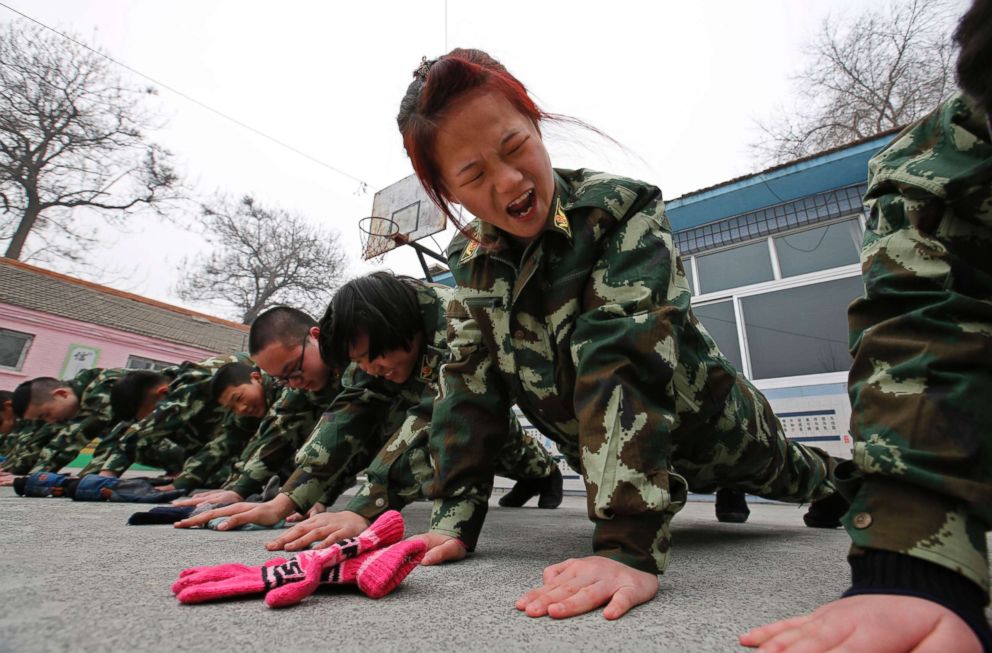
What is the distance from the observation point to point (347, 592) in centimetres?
72

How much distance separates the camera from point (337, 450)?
1787 mm

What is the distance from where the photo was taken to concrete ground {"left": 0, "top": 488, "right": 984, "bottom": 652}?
48cm

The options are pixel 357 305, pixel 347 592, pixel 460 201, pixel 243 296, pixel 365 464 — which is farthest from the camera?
pixel 243 296

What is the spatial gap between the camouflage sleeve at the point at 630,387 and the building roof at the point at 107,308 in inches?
491

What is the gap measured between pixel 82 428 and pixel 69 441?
0.14 m

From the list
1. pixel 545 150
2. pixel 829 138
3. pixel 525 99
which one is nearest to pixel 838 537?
pixel 545 150

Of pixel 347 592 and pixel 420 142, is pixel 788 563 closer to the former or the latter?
pixel 347 592

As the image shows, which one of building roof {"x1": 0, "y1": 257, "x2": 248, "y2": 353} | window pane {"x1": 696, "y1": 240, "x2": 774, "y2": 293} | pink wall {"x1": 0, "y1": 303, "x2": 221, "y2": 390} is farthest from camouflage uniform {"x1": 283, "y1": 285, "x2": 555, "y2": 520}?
building roof {"x1": 0, "y1": 257, "x2": 248, "y2": 353}

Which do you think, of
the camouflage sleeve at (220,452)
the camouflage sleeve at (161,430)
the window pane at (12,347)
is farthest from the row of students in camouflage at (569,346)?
the window pane at (12,347)

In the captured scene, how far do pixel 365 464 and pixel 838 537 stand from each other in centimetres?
159

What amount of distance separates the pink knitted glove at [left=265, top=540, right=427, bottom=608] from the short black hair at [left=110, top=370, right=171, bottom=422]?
4.33 m

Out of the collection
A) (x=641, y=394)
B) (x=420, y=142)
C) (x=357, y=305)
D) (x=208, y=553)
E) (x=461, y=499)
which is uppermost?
(x=420, y=142)

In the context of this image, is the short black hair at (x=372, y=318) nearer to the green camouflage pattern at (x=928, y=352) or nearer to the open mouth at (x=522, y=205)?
the open mouth at (x=522, y=205)

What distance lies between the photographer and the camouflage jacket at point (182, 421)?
3.47m
